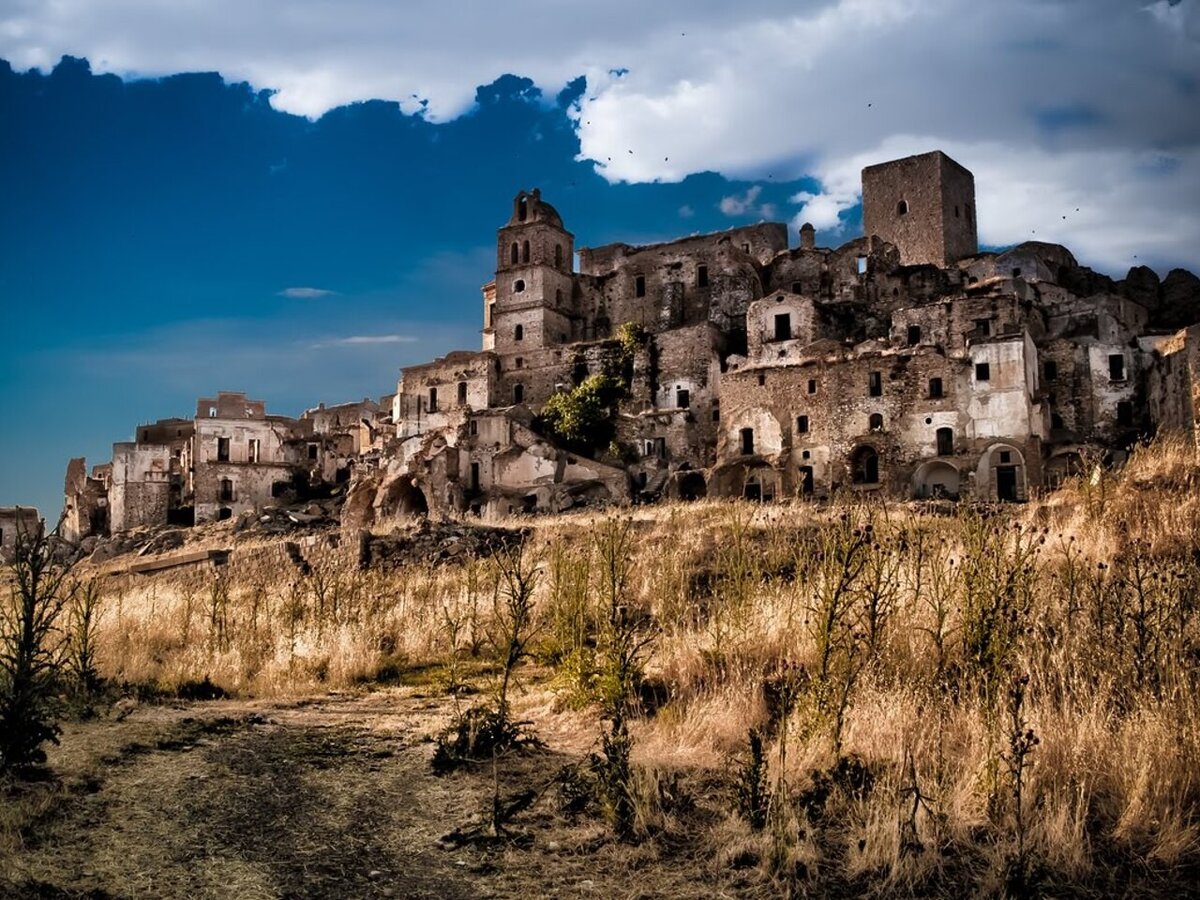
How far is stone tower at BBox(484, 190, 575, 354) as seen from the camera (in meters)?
52.8

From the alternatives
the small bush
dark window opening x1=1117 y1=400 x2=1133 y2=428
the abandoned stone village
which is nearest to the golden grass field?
the small bush

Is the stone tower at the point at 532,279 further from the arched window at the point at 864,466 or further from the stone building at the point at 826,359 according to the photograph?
the arched window at the point at 864,466

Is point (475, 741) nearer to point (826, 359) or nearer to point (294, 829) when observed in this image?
point (294, 829)

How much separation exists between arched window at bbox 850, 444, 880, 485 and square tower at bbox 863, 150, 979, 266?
22.6 meters

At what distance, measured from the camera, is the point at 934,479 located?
35.8 metres

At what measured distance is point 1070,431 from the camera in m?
36.6

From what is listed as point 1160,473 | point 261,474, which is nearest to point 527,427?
point 261,474

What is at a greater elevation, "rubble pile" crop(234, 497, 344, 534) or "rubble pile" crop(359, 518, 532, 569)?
"rubble pile" crop(234, 497, 344, 534)

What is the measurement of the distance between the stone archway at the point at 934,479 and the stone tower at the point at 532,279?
72.9ft

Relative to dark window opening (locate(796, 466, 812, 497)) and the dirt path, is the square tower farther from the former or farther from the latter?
the dirt path

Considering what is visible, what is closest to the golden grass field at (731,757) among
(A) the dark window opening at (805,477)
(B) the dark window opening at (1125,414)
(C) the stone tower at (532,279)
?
(A) the dark window opening at (805,477)

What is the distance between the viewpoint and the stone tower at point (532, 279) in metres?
52.8

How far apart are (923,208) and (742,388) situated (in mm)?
24349

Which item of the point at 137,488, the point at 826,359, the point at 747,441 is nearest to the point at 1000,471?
the point at 826,359
